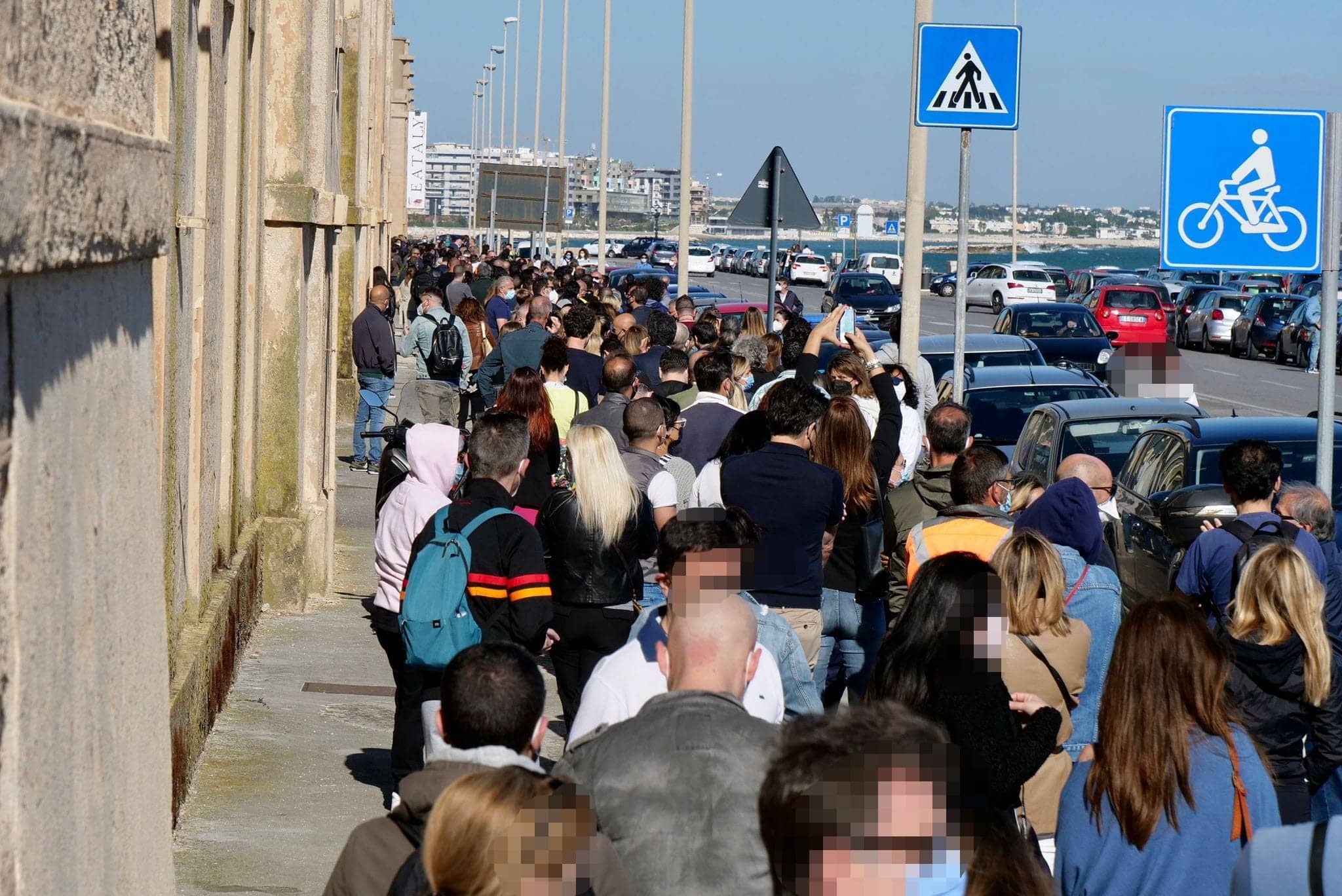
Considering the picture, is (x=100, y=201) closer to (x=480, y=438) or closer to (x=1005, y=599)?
(x=1005, y=599)

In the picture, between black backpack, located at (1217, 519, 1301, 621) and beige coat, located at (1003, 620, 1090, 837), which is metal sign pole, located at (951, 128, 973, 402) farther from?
beige coat, located at (1003, 620, 1090, 837)

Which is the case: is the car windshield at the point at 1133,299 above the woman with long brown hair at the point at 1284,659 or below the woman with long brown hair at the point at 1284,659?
above

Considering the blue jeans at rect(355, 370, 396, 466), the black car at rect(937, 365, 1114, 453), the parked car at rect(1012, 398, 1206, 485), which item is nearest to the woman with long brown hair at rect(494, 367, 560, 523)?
the parked car at rect(1012, 398, 1206, 485)

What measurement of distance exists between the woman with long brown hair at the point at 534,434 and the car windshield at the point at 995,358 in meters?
12.1

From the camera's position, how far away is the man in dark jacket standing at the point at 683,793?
3.65 metres

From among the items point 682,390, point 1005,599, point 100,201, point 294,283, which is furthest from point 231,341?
point 100,201

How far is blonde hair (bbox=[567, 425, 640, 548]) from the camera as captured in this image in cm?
714

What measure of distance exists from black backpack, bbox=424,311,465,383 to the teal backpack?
11633 mm

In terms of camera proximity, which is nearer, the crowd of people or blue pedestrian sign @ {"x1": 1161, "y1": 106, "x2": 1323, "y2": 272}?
the crowd of people

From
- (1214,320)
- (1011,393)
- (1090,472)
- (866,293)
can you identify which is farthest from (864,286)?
(1090,472)

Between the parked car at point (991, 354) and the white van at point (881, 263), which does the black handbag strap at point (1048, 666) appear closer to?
the parked car at point (991, 354)

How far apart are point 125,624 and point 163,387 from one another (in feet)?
9.06

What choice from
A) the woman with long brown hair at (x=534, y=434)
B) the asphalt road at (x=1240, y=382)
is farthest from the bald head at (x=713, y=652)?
the asphalt road at (x=1240, y=382)

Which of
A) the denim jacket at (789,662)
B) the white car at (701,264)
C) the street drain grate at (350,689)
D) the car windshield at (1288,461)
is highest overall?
the white car at (701,264)
